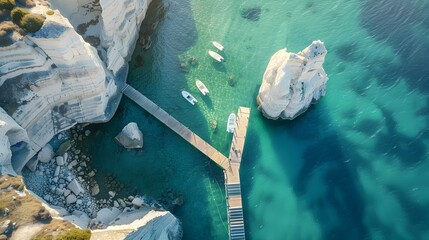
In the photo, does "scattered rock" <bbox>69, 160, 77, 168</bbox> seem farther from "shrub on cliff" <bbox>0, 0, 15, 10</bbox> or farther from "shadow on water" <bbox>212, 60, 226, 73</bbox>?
"shadow on water" <bbox>212, 60, 226, 73</bbox>

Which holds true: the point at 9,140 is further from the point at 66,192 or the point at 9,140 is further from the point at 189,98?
the point at 189,98

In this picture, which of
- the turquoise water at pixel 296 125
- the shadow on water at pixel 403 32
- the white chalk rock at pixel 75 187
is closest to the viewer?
the white chalk rock at pixel 75 187

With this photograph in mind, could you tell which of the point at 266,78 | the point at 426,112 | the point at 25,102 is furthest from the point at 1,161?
the point at 426,112

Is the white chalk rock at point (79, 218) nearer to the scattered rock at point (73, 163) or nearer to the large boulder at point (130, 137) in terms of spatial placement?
the scattered rock at point (73, 163)

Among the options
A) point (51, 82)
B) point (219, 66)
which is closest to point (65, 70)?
point (51, 82)

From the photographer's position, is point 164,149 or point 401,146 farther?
point 401,146

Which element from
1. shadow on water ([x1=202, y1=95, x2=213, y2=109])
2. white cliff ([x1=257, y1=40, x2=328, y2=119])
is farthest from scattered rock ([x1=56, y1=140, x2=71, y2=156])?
white cliff ([x1=257, y1=40, x2=328, y2=119])

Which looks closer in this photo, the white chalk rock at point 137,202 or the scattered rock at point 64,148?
the white chalk rock at point 137,202

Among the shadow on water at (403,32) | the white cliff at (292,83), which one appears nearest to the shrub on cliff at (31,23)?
the white cliff at (292,83)
